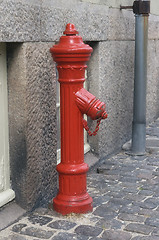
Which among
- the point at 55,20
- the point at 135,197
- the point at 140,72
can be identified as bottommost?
the point at 135,197

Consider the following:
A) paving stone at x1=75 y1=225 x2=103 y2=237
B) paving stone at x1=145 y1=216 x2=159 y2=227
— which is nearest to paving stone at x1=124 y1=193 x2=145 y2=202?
paving stone at x1=145 y1=216 x2=159 y2=227

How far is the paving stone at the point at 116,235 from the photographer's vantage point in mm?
3125

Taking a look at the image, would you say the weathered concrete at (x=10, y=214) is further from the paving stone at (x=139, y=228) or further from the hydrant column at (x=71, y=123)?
the paving stone at (x=139, y=228)

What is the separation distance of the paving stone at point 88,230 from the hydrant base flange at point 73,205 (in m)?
0.21

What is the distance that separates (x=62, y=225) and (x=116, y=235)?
40 centimetres

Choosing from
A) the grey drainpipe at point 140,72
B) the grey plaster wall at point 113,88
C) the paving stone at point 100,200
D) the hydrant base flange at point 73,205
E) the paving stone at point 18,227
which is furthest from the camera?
the grey drainpipe at point 140,72

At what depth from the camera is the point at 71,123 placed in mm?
3428

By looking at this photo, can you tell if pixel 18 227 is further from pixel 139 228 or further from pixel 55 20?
pixel 55 20

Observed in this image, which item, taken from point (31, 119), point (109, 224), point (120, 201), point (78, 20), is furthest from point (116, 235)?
point (78, 20)

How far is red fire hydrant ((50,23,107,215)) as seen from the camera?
10.9ft

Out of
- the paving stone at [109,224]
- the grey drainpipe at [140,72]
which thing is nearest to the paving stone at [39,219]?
the paving stone at [109,224]

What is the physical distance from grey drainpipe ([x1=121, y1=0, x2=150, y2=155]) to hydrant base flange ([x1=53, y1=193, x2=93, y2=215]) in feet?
5.96

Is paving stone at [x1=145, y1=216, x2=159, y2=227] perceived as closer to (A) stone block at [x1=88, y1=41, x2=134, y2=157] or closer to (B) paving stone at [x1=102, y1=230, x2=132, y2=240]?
(B) paving stone at [x1=102, y1=230, x2=132, y2=240]

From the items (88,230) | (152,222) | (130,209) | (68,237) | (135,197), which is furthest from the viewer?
(135,197)
